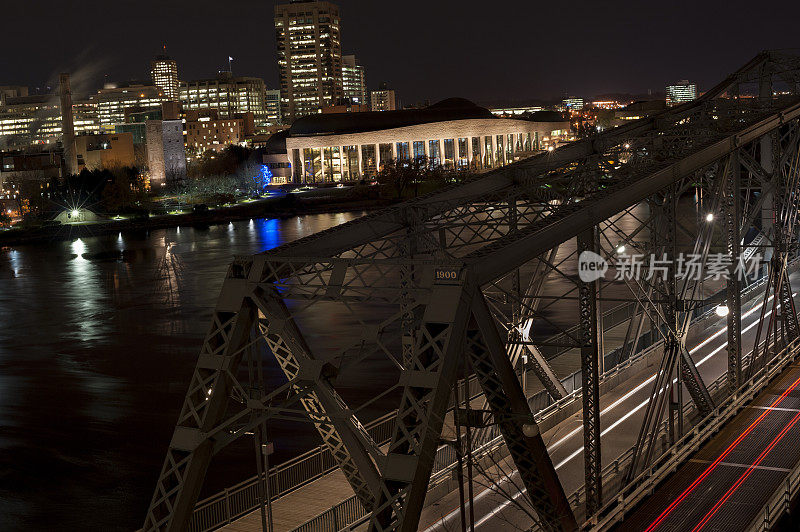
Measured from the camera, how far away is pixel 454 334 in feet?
16.7

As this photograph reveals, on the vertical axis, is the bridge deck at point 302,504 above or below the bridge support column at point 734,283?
below

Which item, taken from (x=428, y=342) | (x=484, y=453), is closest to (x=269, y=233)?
(x=484, y=453)

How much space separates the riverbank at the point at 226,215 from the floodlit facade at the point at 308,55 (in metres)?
80.8

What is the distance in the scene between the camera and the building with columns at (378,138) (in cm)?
6906

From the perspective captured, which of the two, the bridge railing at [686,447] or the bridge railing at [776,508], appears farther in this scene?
the bridge railing at [686,447]

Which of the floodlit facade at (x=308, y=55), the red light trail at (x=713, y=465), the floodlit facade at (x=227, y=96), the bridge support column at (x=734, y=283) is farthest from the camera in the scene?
the floodlit facade at (x=227, y=96)

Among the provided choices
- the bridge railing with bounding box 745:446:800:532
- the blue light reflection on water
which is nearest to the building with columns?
the blue light reflection on water

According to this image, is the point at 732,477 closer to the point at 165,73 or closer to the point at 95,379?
the point at 95,379

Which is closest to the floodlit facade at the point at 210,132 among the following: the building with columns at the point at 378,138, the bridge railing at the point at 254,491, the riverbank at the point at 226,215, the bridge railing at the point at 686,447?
the building with columns at the point at 378,138

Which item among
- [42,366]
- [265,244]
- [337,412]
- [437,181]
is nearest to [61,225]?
[265,244]

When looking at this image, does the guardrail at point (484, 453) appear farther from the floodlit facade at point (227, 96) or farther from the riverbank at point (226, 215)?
the floodlit facade at point (227, 96)

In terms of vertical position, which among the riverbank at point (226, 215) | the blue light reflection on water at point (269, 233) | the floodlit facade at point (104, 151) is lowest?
the blue light reflection on water at point (269, 233)

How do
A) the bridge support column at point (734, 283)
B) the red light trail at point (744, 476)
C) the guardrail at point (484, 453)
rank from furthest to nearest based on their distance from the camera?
1. the bridge support column at point (734, 283)
2. the red light trail at point (744, 476)
3. the guardrail at point (484, 453)

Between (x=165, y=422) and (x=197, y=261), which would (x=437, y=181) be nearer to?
(x=197, y=261)
